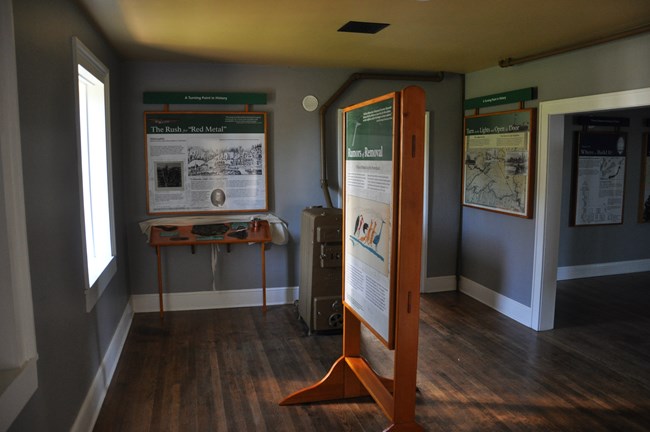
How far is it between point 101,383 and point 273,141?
9.44 ft

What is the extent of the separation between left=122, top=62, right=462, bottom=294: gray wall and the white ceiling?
0.29 metres

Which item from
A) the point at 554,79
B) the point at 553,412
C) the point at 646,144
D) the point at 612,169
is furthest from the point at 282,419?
the point at 646,144

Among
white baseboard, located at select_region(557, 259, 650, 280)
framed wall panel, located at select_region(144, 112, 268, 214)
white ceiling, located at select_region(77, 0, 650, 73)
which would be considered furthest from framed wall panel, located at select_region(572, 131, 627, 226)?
framed wall panel, located at select_region(144, 112, 268, 214)

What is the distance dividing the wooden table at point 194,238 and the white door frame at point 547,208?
8.20ft

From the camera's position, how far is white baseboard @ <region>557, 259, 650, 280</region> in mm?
6629

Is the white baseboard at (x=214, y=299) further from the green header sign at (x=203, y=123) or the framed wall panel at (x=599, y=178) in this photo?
the framed wall panel at (x=599, y=178)

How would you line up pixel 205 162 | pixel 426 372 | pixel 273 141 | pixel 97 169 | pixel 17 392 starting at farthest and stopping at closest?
1. pixel 273 141
2. pixel 205 162
3. pixel 97 169
4. pixel 426 372
5. pixel 17 392

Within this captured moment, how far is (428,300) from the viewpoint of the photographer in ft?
18.7

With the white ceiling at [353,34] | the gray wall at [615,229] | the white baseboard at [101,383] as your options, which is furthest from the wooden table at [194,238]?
the gray wall at [615,229]

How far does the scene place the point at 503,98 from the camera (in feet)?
16.6

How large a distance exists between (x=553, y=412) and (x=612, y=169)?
172 inches

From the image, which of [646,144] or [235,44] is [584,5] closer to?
[235,44]

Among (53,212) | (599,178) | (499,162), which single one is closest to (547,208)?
(499,162)

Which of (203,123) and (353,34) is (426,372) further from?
(203,123)
